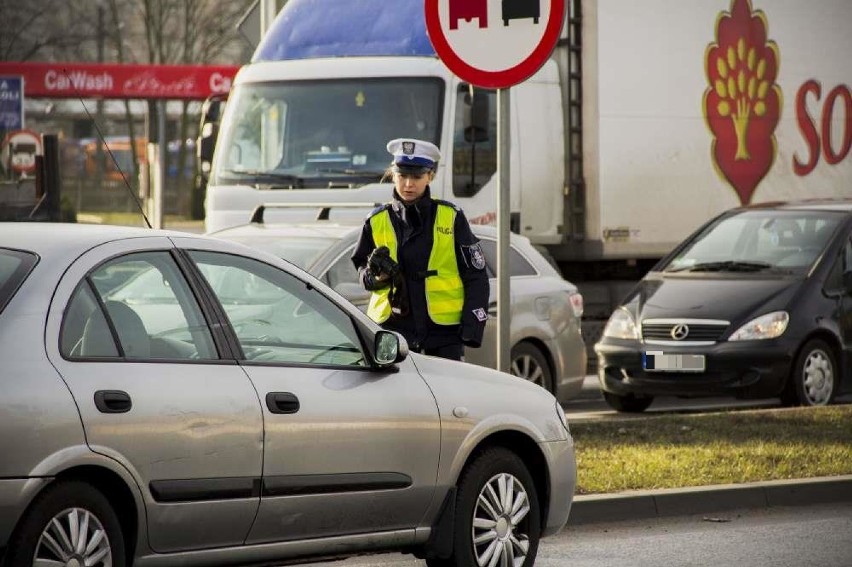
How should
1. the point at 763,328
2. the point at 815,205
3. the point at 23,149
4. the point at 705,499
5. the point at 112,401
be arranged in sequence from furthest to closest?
the point at 23,149 → the point at 815,205 → the point at 763,328 → the point at 705,499 → the point at 112,401

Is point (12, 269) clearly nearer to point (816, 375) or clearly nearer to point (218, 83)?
point (816, 375)

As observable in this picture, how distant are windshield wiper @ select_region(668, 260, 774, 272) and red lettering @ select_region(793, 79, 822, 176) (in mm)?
5388

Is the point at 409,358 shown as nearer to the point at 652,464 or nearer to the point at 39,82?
the point at 652,464

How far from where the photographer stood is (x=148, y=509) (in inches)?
227

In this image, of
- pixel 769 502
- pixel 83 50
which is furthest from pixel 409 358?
pixel 83 50

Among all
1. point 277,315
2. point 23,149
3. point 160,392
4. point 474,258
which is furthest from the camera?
point 23,149

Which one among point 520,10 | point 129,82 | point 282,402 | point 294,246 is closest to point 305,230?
point 294,246

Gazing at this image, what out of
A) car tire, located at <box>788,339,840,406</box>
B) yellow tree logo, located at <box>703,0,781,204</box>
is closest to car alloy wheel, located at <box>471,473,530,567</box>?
car tire, located at <box>788,339,840,406</box>

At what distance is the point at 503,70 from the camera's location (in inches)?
334

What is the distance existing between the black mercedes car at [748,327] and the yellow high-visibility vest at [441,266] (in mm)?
5198

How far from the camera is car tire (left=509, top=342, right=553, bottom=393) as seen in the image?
1322 centimetres

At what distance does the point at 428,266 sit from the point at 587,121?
964 cm

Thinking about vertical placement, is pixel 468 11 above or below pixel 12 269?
above

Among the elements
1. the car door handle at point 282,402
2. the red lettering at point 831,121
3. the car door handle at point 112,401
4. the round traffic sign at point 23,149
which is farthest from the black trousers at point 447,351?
the round traffic sign at point 23,149
